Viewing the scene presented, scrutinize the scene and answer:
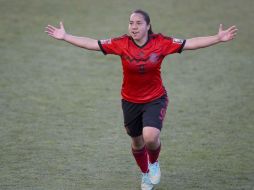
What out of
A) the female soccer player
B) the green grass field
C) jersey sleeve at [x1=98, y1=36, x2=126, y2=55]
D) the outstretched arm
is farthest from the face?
the green grass field

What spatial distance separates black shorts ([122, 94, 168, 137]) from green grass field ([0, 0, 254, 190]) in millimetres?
689

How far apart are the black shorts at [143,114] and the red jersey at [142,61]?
0.21 feet

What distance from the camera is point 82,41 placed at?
7.62 metres

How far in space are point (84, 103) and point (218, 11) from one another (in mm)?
6394

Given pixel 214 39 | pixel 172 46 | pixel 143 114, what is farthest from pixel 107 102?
pixel 214 39

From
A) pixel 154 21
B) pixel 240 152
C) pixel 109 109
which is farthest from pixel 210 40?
pixel 154 21

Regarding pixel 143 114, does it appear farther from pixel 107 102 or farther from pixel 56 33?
pixel 107 102

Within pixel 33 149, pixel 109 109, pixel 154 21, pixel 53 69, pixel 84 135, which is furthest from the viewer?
pixel 154 21

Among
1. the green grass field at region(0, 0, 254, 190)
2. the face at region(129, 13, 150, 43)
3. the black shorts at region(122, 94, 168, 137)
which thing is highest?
the face at region(129, 13, 150, 43)

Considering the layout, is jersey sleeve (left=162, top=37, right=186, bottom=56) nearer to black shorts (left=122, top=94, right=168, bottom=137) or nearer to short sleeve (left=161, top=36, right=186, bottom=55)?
short sleeve (left=161, top=36, right=186, bottom=55)

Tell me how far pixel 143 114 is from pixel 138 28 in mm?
959

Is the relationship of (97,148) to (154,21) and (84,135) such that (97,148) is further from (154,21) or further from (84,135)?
(154,21)

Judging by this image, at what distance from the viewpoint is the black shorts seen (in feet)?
24.5

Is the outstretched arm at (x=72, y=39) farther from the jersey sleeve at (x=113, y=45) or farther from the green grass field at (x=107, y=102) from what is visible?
the green grass field at (x=107, y=102)
